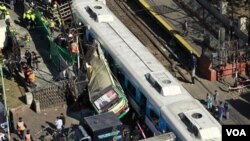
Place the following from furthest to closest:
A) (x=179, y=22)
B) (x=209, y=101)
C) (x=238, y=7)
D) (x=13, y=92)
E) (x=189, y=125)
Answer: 1. (x=238, y=7)
2. (x=179, y=22)
3. (x=13, y=92)
4. (x=209, y=101)
5. (x=189, y=125)

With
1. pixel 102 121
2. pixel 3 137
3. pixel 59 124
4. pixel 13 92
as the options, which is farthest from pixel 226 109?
pixel 13 92

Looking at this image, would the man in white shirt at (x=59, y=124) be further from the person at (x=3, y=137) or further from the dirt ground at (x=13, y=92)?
the dirt ground at (x=13, y=92)

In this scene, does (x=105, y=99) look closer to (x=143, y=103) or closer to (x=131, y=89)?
(x=131, y=89)

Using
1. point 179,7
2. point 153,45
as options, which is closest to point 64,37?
point 153,45

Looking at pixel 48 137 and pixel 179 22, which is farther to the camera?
pixel 179 22

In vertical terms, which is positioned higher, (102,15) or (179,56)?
(102,15)

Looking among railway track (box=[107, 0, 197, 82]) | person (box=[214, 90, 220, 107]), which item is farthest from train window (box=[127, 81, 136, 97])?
railway track (box=[107, 0, 197, 82])

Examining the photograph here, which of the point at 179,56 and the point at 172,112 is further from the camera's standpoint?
the point at 179,56

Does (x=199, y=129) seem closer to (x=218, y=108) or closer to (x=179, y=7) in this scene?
(x=218, y=108)
